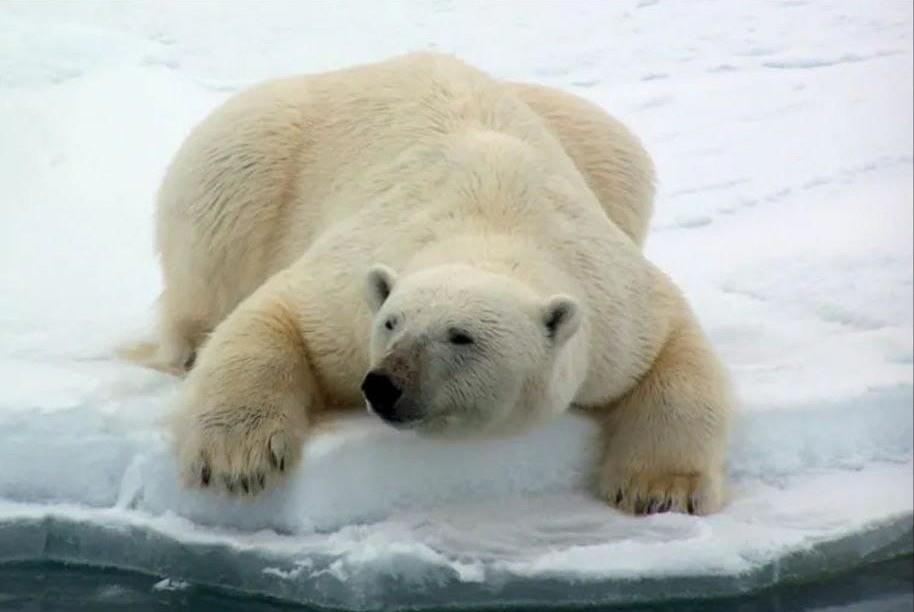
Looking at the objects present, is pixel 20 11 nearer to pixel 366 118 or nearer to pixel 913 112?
pixel 366 118

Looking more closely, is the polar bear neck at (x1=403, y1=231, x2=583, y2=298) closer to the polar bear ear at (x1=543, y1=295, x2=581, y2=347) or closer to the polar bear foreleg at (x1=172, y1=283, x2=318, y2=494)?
the polar bear ear at (x1=543, y1=295, x2=581, y2=347)

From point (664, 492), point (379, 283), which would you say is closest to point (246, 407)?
point (379, 283)

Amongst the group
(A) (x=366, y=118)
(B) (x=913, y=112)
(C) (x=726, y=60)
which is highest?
(B) (x=913, y=112)

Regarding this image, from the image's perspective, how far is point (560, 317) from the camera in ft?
10.5

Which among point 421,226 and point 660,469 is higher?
point 421,226

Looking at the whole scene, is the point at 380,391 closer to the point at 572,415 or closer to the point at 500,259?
the point at 500,259

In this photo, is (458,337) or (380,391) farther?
(458,337)

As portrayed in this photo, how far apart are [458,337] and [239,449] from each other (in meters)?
0.61

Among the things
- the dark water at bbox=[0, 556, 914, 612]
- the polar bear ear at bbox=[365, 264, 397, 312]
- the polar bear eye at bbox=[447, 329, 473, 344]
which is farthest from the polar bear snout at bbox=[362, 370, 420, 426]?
the dark water at bbox=[0, 556, 914, 612]

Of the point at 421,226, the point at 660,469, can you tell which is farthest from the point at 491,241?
the point at 660,469

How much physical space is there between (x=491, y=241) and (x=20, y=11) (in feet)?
15.8

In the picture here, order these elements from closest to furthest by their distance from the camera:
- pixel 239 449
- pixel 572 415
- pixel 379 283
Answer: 1. pixel 379 283
2. pixel 239 449
3. pixel 572 415

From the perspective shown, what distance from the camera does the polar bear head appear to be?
10.0ft

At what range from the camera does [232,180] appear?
14.5 feet
